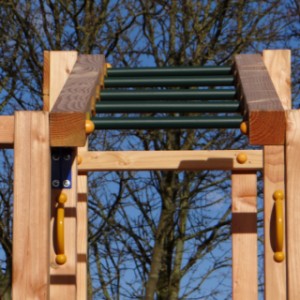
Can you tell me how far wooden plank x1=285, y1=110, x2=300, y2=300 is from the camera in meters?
3.57

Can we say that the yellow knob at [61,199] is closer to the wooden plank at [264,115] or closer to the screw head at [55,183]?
the screw head at [55,183]

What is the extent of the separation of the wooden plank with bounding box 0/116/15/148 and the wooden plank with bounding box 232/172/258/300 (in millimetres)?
2141

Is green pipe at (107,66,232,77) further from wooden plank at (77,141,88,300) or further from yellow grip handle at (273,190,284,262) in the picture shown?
yellow grip handle at (273,190,284,262)

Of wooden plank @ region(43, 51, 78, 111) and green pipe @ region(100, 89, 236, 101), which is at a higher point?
wooden plank @ region(43, 51, 78, 111)

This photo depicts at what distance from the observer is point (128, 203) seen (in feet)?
32.1

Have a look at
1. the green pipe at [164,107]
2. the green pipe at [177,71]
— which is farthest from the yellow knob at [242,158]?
the green pipe at [164,107]

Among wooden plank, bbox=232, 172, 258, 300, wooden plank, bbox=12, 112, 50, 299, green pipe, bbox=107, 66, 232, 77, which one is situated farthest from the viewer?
wooden plank, bbox=232, 172, 258, 300

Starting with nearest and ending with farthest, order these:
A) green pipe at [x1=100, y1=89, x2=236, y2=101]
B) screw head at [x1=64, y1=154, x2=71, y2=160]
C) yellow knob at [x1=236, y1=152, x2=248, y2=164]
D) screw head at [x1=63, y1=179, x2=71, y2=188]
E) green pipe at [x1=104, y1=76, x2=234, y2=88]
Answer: screw head at [x1=64, y1=154, x2=71, y2=160] < screw head at [x1=63, y1=179, x2=71, y2=188] < green pipe at [x1=100, y1=89, x2=236, y2=101] < green pipe at [x1=104, y1=76, x2=234, y2=88] < yellow knob at [x1=236, y1=152, x2=248, y2=164]

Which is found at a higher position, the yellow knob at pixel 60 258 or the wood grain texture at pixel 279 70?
the wood grain texture at pixel 279 70

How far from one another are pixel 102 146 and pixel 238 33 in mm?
1536

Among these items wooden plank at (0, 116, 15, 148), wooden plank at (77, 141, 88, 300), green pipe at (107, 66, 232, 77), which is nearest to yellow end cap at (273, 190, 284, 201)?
wooden plank at (0, 116, 15, 148)

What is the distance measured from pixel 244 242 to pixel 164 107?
3.57 feet

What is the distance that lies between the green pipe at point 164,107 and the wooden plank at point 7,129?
111 centimetres

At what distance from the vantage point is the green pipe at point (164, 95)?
4.97 metres
